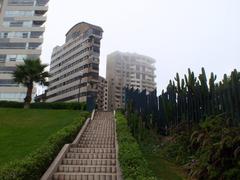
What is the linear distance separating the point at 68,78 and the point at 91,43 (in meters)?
14.5

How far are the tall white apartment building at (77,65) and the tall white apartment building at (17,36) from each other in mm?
20607

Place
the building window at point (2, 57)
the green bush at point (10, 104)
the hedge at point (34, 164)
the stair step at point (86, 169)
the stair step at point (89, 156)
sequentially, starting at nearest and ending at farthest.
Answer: the hedge at point (34, 164), the stair step at point (86, 169), the stair step at point (89, 156), the green bush at point (10, 104), the building window at point (2, 57)

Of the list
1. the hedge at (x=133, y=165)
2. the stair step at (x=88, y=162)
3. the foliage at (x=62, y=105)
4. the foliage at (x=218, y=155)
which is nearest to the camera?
the hedge at (x=133, y=165)

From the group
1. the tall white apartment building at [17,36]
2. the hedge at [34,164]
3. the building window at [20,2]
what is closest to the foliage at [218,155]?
the hedge at [34,164]

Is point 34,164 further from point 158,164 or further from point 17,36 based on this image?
point 17,36

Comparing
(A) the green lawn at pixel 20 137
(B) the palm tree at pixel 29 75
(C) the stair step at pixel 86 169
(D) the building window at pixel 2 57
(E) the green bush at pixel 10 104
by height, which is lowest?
(C) the stair step at pixel 86 169

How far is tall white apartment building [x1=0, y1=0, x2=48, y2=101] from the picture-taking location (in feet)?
193

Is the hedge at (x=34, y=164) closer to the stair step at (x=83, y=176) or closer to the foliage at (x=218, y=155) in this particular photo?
the stair step at (x=83, y=176)

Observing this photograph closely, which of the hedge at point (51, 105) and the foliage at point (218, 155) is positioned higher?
the hedge at point (51, 105)

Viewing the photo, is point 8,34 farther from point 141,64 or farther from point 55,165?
point 141,64

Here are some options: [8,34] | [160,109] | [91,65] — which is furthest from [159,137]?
[91,65]

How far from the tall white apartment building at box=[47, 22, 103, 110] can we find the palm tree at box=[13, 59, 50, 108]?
4166 centimetres

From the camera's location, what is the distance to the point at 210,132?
1218 centimetres

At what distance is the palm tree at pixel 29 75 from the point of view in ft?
123
